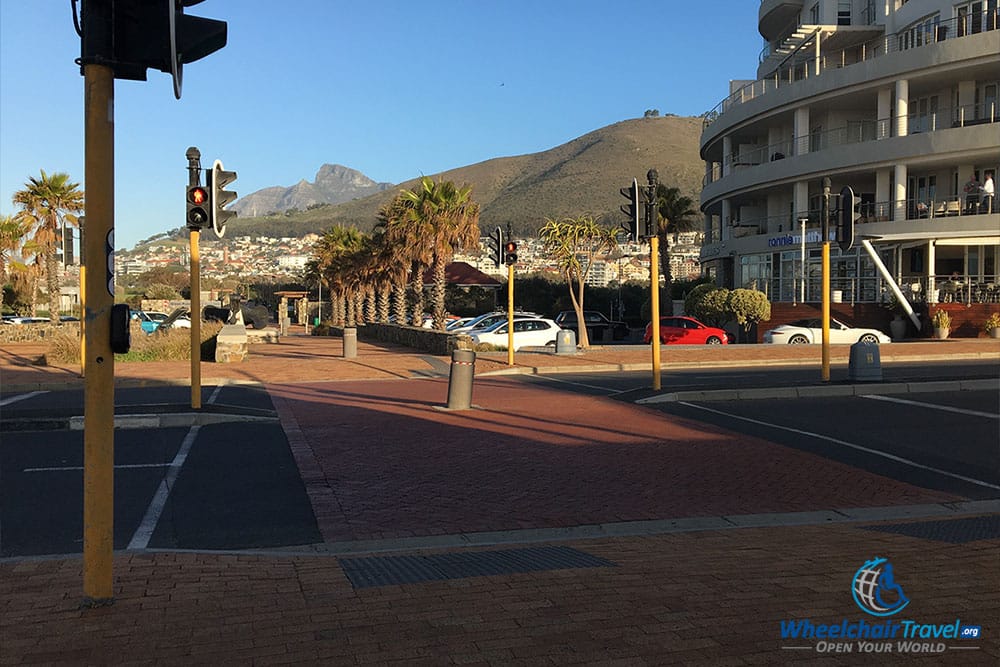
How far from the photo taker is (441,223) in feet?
120

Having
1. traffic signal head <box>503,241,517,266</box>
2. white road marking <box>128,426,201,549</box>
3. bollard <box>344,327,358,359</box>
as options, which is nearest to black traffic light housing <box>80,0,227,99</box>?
white road marking <box>128,426,201,549</box>

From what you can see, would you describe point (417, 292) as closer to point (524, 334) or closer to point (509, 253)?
point (524, 334)

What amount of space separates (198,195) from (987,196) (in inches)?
1363

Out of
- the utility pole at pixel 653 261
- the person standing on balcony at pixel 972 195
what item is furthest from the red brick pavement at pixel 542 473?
the person standing on balcony at pixel 972 195

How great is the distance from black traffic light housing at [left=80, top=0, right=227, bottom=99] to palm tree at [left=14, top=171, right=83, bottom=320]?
42.6 meters

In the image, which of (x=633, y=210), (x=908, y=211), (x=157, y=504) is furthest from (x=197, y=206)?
(x=908, y=211)

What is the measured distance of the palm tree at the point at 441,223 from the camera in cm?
3650

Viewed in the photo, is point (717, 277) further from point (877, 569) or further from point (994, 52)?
point (877, 569)

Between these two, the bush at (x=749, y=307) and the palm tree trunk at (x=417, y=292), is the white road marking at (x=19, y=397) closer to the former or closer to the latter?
the palm tree trunk at (x=417, y=292)

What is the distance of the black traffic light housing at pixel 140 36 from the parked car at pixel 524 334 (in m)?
26.9

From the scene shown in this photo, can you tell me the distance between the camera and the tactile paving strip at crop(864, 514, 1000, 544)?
21.9 ft

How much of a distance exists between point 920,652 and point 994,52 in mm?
39559

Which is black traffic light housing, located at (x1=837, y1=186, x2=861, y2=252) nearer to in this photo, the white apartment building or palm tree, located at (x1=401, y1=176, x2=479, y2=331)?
palm tree, located at (x1=401, y1=176, x2=479, y2=331)

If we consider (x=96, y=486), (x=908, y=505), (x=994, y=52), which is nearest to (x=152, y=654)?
(x=96, y=486)
